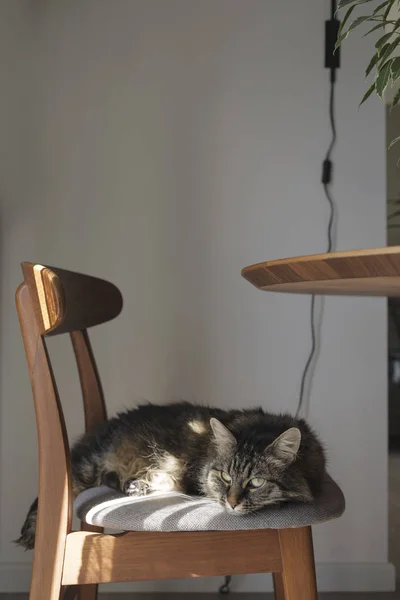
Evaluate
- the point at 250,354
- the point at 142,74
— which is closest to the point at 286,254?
the point at 250,354

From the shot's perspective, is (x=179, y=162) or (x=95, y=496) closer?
(x=95, y=496)

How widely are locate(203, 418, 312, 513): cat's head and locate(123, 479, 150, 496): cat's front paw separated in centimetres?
11

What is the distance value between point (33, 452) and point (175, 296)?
27.1 inches

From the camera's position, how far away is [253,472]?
1.13 meters

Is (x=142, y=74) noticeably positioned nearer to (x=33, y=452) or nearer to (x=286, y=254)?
(x=286, y=254)

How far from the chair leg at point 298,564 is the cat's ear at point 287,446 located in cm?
14

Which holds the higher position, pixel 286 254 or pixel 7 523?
pixel 286 254

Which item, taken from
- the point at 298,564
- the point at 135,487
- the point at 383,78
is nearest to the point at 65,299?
the point at 135,487

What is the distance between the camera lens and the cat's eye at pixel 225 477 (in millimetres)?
1117

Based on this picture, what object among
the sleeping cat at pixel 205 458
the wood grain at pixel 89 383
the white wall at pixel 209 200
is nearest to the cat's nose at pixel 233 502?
the sleeping cat at pixel 205 458

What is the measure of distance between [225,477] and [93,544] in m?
0.26

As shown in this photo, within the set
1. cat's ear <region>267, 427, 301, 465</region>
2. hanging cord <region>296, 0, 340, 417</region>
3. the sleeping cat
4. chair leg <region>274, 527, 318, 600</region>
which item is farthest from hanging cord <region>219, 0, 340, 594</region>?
chair leg <region>274, 527, 318, 600</region>

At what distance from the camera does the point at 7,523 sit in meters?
2.09

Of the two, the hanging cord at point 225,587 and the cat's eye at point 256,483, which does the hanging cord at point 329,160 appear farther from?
the cat's eye at point 256,483
